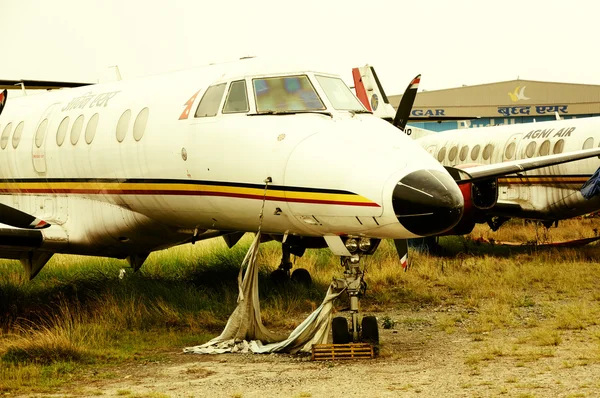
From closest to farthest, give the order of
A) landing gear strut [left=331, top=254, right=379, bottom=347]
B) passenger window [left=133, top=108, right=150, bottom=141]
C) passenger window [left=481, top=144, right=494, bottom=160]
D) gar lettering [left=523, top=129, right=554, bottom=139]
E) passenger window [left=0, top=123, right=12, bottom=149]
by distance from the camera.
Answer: landing gear strut [left=331, top=254, right=379, bottom=347] → passenger window [left=133, top=108, right=150, bottom=141] → passenger window [left=0, top=123, right=12, bottom=149] → gar lettering [left=523, top=129, right=554, bottom=139] → passenger window [left=481, top=144, right=494, bottom=160]

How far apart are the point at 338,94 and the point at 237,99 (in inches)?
49.5

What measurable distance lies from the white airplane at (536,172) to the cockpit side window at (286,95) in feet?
21.3

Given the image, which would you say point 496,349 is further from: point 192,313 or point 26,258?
point 26,258

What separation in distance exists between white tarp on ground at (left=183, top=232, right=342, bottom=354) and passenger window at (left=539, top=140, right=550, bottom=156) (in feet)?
44.1

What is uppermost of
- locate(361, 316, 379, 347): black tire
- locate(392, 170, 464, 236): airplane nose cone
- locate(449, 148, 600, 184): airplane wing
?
locate(449, 148, 600, 184): airplane wing

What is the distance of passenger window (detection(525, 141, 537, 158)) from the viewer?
22703mm

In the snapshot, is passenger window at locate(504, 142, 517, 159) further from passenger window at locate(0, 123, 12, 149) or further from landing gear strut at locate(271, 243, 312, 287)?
passenger window at locate(0, 123, 12, 149)

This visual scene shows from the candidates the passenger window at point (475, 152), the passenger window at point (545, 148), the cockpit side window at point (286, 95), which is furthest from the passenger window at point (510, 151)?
the cockpit side window at point (286, 95)

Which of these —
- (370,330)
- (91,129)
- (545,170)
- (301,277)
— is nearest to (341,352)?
(370,330)

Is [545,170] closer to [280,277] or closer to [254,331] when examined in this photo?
[280,277]

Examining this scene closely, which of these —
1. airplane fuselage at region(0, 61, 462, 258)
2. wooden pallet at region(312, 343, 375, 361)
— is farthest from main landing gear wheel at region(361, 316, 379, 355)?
airplane fuselage at region(0, 61, 462, 258)

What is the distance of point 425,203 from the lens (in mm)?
8781

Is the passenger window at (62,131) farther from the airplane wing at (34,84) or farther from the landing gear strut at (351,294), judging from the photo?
the landing gear strut at (351,294)

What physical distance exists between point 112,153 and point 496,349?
6.16 m
